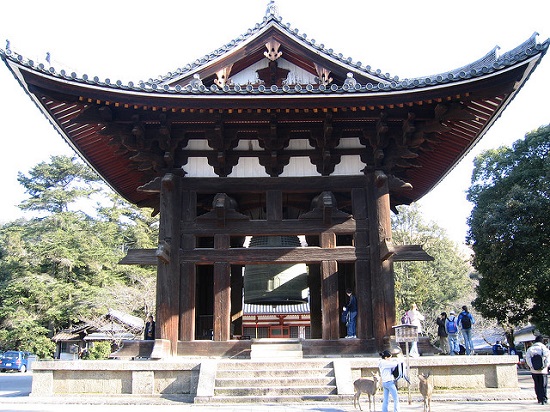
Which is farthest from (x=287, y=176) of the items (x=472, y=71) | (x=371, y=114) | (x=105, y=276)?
(x=105, y=276)

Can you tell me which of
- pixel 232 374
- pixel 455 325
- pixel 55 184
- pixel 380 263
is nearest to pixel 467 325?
pixel 455 325

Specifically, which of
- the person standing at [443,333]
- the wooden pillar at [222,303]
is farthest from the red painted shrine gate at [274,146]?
the person standing at [443,333]

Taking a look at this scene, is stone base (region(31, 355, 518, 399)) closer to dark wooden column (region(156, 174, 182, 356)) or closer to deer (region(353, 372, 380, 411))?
dark wooden column (region(156, 174, 182, 356))

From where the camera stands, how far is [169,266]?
11.1 meters

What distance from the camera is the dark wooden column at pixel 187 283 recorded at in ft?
36.2

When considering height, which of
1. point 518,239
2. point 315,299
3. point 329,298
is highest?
point 518,239

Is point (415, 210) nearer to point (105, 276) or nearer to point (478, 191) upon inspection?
point (478, 191)

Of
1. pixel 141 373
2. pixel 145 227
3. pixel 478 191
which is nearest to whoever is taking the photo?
pixel 141 373

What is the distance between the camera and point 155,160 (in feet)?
38.7

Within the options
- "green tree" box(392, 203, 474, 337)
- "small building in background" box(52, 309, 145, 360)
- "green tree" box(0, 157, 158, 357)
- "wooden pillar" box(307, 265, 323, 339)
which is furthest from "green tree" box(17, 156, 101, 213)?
"wooden pillar" box(307, 265, 323, 339)

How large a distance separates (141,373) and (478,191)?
24.9 meters

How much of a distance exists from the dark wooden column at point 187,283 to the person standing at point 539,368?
6809 mm

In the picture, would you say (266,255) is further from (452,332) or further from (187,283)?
(452,332)

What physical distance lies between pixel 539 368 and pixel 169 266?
301 inches
